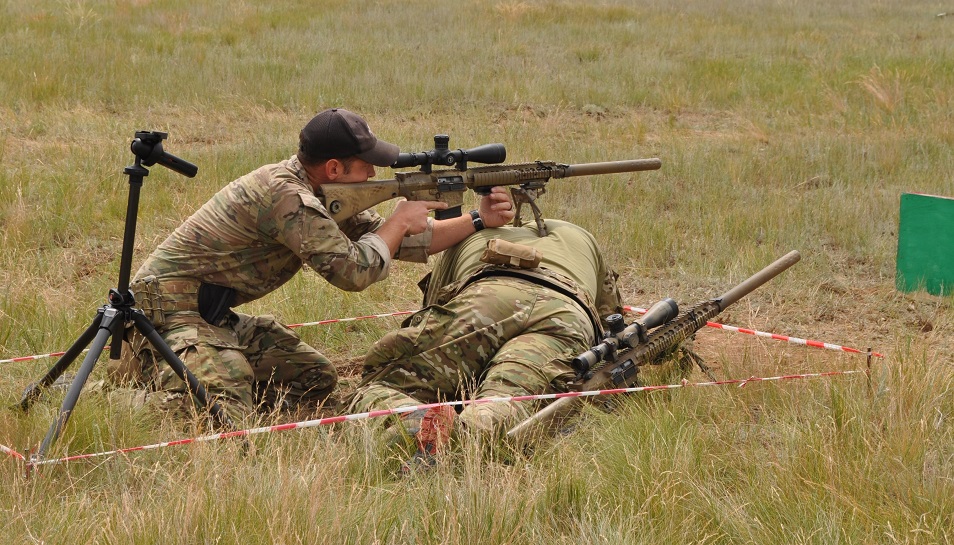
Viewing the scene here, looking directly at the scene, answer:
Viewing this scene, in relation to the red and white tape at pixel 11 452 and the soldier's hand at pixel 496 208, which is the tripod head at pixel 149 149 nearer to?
the red and white tape at pixel 11 452

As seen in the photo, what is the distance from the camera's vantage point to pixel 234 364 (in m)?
4.67

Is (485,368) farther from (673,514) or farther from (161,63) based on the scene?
(161,63)

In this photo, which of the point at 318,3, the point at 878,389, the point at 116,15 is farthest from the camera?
the point at 318,3

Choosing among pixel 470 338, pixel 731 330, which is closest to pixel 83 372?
pixel 470 338

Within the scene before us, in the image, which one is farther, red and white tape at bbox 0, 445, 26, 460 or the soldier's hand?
the soldier's hand

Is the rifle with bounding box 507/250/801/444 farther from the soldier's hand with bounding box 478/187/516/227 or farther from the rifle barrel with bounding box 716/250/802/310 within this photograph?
the soldier's hand with bounding box 478/187/516/227

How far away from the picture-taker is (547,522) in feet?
10.7

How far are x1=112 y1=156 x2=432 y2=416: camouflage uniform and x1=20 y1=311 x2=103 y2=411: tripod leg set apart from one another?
1.86ft

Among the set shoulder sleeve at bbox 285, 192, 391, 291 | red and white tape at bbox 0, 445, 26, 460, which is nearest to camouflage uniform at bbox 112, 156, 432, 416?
shoulder sleeve at bbox 285, 192, 391, 291

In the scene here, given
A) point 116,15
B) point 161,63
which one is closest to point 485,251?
point 161,63

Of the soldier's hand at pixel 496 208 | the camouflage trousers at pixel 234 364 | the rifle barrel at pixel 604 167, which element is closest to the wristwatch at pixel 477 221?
the soldier's hand at pixel 496 208

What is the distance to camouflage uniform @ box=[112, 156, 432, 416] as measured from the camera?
4.54 meters

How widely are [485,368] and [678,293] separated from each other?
256cm

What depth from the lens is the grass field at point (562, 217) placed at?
3.24 m
